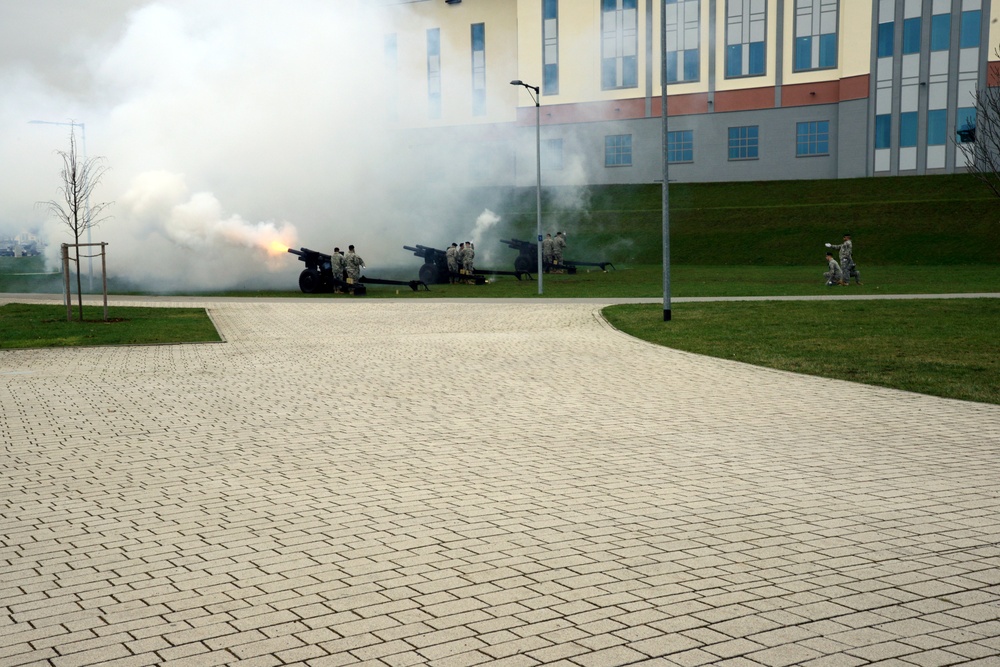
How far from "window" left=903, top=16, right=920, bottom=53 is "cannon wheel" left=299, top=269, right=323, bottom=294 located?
36910mm

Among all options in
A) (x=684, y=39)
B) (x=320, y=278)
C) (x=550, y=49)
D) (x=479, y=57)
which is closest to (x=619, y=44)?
(x=684, y=39)

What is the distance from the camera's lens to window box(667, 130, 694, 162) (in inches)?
2438

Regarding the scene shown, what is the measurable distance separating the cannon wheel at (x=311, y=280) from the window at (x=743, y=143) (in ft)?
114

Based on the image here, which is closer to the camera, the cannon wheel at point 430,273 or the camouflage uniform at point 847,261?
the camouflage uniform at point 847,261

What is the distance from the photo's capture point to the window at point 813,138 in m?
58.2

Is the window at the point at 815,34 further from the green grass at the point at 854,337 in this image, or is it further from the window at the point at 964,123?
the green grass at the point at 854,337

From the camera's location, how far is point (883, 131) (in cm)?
5556

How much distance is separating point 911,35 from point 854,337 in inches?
1696

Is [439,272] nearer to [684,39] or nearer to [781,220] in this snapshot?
[781,220]

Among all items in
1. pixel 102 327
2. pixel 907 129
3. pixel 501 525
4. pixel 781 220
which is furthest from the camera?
pixel 907 129

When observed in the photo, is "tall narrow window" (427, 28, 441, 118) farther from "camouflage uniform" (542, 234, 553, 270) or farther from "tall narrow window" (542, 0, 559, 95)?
"camouflage uniform" (542, 234, 553, 270)

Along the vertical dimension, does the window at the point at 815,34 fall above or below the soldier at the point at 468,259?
above

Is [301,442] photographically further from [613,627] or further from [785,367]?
[785,367]

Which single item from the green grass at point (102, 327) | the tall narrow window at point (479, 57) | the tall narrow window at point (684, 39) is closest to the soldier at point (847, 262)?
the green grass at point (102, 327)
